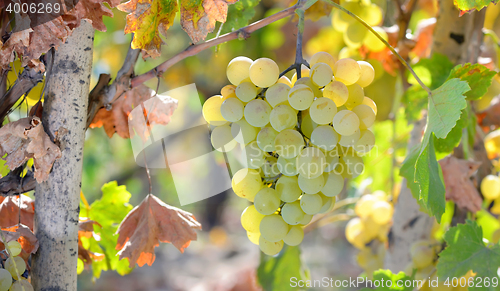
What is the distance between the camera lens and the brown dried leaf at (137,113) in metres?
0.46

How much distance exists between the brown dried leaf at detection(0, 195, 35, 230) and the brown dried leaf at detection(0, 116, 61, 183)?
112 mm

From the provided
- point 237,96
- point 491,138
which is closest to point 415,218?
point 491,138

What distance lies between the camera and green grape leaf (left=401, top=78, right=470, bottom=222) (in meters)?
0.38

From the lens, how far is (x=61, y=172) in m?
0.37

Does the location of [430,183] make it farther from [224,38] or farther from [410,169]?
[224,38]

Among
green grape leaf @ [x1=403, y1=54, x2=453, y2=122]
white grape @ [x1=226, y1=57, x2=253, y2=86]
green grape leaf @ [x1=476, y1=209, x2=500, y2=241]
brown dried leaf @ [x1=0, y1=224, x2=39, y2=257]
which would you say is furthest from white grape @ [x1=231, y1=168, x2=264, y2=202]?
green grape leaf @ [x1=476, y1=209, x2=500, y2=241]

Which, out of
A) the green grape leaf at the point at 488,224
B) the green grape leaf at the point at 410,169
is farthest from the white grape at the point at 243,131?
the green grape leaf at the point at 488,224

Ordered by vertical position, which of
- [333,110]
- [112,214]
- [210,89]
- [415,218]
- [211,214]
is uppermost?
[333,110]

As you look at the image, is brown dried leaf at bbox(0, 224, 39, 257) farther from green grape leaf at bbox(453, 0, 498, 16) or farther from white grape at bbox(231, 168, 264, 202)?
green grape leaf at bbox(453, 0, 498, 16)

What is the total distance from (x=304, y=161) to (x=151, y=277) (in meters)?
1.95

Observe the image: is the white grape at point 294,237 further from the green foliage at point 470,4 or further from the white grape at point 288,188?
the green foliage at point 470,4

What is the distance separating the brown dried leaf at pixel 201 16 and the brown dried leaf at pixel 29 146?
0.57ft

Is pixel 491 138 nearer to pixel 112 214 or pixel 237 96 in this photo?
pixel 237 96

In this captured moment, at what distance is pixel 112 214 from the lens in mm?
552
